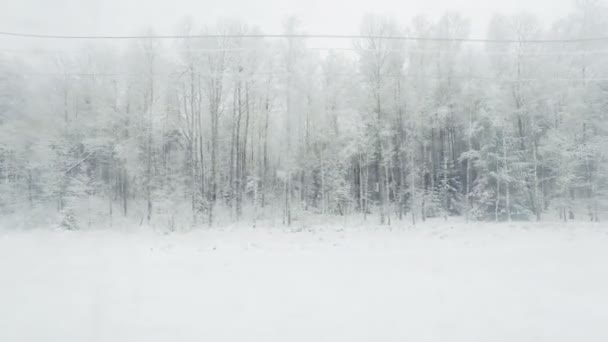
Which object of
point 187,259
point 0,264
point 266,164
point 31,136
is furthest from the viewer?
point 266,164

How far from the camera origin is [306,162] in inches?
712

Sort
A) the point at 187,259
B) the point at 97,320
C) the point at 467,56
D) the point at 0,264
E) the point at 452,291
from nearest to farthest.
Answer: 1. the point at 97,320
2. the point at 452,291
3. the point at 0,264
4. the point at 187,259
5. the point at 467,56

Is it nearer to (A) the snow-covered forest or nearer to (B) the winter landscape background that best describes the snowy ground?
(B) the winter landscape background

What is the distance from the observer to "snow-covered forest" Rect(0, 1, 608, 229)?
47.5ft

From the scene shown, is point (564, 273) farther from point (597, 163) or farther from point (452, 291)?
point (597, 163)

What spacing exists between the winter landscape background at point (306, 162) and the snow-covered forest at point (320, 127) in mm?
112

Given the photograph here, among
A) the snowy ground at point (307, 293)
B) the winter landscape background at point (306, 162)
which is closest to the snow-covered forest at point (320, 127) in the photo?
the winter landscape background at point (306, 162)

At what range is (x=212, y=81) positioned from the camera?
1778 cm

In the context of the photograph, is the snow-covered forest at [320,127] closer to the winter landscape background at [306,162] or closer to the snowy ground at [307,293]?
the winter landscape background at [306,162]

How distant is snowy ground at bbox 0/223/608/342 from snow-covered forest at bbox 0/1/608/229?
8052 millimetres

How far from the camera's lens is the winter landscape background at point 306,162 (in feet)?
18.0

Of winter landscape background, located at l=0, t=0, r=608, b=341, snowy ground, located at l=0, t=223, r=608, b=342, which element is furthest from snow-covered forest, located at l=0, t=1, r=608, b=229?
snowy ground, located at l=0, t=223, r=608, b=342

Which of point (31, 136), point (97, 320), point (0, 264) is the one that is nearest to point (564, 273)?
point (97, 320)

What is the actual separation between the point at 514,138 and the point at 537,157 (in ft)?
5.62
